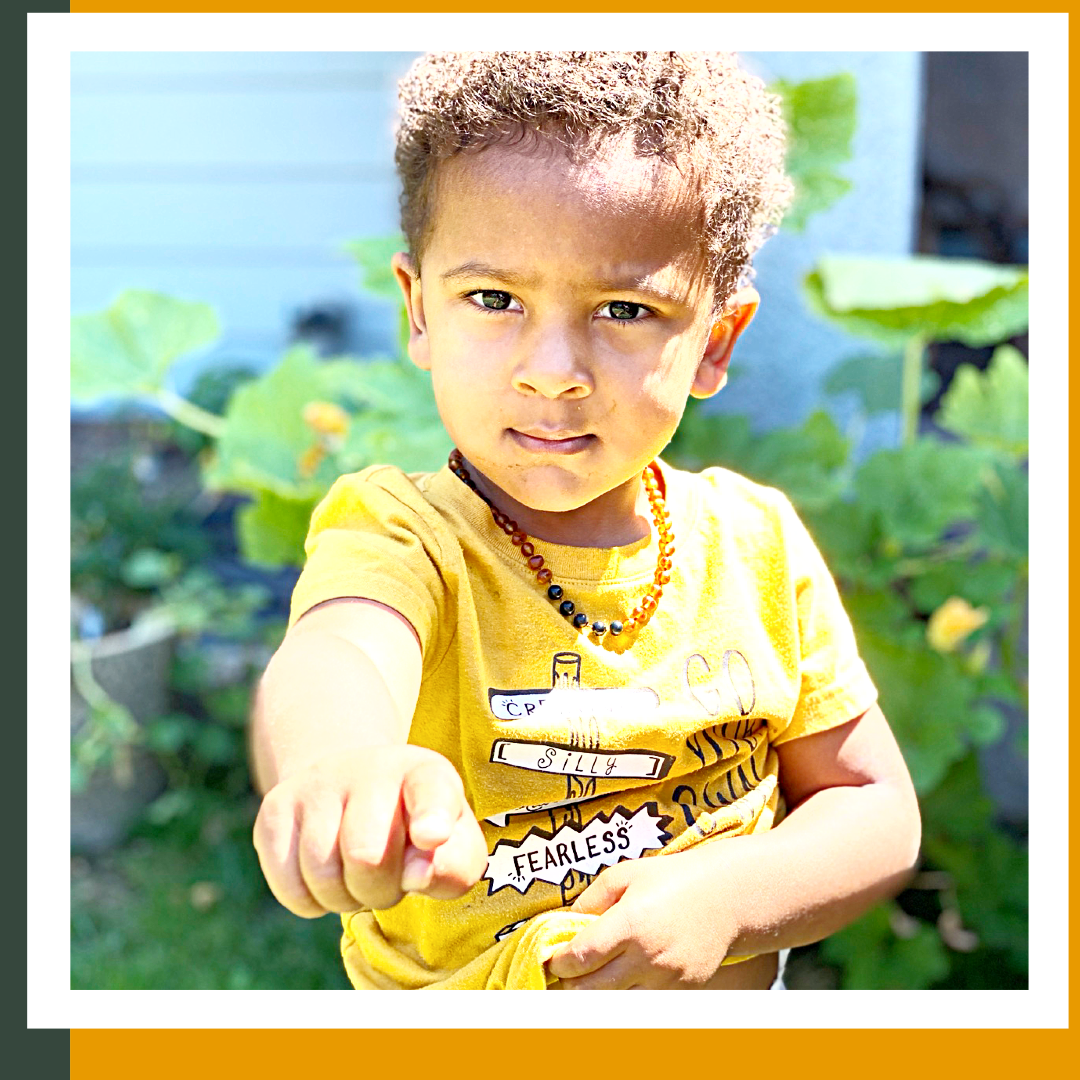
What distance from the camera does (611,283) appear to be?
60 centimetres

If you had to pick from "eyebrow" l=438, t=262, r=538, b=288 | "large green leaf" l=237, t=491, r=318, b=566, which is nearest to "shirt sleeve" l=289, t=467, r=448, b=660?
"eyebrow" l=438, t=262, r=538, b=288

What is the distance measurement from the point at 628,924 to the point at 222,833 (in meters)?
1.38

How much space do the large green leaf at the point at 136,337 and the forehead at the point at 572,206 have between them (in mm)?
868

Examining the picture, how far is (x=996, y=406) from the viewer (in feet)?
4.96

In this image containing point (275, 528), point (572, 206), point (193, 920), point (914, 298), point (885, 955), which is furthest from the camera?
point (193, 920)

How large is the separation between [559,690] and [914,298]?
80 centimetres

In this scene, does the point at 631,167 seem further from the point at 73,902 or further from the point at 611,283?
the point at 73,902

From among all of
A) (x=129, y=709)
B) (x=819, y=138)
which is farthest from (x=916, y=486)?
(x=129, y=709)

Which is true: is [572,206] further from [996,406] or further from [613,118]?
[996,406]

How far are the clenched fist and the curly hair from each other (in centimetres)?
31

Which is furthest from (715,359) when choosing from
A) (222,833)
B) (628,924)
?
(222,833)

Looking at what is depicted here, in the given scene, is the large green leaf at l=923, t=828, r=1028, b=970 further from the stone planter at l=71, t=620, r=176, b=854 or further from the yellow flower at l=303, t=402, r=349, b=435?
the stone planter at l=71, t=620, r=176, b=854

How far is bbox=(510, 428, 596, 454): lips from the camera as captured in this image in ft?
2.06

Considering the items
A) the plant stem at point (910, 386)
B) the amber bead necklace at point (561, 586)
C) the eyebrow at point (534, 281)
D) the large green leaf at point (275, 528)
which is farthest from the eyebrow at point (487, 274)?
the plant stem at point (910, 386)
